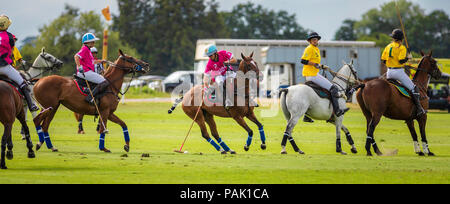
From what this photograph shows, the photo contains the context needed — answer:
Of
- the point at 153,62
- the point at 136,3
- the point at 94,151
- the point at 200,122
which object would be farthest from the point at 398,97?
the point at 136,3

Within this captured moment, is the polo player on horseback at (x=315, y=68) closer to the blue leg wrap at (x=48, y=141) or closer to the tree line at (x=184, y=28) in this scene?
the blue leg wrap at (x=48, y=141)

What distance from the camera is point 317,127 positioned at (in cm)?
2916

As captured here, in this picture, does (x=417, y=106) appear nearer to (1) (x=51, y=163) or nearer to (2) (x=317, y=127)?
(1) (x=51, y=163)

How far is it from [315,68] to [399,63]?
210 cm

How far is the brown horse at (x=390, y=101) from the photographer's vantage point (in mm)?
17781

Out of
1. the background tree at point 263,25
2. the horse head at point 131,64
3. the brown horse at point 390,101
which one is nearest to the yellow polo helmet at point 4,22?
the horse head at point 131,64

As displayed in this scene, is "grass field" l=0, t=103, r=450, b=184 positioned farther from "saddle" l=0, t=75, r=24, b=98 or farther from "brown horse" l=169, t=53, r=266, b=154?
"saddle" l=0, t=75, r=24, b=98

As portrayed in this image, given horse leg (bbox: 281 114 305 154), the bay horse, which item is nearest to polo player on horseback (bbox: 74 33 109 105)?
the bay horse

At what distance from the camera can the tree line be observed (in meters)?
80.6

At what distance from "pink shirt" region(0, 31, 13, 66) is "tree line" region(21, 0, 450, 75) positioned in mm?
36638

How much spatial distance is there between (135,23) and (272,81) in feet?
197

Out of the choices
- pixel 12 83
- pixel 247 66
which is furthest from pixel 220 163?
pixel 12 83

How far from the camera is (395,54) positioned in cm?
1797

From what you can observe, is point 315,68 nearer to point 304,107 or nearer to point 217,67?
point 304,107
